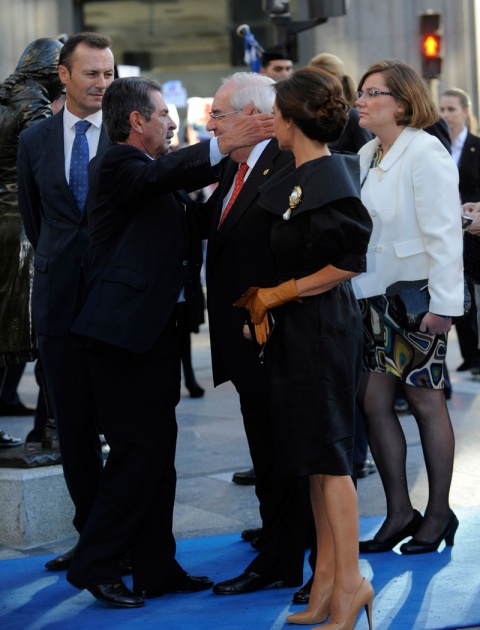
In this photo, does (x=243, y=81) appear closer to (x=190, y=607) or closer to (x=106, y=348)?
(x=106, y=348)

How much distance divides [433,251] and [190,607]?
5.76ft

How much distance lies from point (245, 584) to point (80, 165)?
6.14 feet

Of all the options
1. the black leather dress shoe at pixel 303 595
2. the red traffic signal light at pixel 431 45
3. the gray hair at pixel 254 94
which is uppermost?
the red traffic signal light at pixel 431 45

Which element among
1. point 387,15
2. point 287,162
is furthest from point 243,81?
point 387,15

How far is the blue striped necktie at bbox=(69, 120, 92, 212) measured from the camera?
17.2 feet

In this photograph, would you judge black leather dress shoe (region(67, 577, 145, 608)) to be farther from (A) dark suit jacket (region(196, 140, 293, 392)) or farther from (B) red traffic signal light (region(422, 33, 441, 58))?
(B) red traffic signal light (region(422, 33, 441, 58))

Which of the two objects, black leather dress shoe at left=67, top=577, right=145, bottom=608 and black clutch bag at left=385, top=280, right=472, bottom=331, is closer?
black leather dress shoe at left=67, top=577, right=145, bottom=608

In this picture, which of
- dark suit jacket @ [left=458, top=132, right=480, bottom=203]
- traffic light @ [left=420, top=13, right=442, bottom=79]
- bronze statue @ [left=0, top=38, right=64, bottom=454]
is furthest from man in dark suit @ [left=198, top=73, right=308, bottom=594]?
traffic light @ [left=420, top=13, right=442, bottom=79]

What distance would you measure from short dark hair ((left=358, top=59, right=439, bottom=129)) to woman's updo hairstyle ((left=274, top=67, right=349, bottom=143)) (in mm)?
1086

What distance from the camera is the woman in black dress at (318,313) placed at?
13.9 ft

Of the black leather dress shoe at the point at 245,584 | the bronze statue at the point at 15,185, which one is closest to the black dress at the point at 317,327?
the black leather dress shoe at the point at 245,584

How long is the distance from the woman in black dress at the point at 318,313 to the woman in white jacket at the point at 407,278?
849 millimetres

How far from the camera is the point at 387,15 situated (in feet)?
73.7

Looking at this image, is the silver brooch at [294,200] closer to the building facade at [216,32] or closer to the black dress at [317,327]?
the black dress at [317,327]
